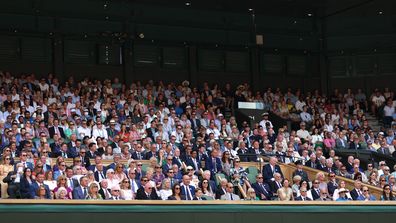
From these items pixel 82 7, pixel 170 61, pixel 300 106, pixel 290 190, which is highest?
pixel 82 7

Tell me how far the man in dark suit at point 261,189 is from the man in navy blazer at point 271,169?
2.01ft

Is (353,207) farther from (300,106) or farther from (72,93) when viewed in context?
(300,106)

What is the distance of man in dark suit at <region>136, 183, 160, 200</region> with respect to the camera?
1584cm

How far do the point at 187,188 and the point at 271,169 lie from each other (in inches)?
146

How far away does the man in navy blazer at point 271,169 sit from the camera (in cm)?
1945

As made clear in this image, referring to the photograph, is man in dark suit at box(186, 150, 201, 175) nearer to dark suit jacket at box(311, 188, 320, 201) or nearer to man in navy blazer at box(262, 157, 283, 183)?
man in navy blazer at box(262, 157, 283, 183)

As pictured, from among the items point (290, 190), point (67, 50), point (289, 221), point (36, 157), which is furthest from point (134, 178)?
point (67, 50)

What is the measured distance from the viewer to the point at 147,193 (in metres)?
16.0

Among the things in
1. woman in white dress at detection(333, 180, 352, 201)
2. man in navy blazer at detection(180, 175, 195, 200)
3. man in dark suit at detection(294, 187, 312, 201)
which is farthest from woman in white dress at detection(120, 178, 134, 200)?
woman in white dress at detection(333, 180, 352, 201)

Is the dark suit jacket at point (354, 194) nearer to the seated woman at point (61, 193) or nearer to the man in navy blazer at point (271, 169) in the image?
the man in navy blazer at point (271, 169)

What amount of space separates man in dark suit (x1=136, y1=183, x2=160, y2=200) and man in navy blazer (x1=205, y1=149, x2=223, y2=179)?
3638 millimetres

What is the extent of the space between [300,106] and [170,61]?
5.38 metres

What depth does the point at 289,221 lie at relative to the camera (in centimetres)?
1290

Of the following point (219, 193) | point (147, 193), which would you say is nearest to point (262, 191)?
point (219, 193)
